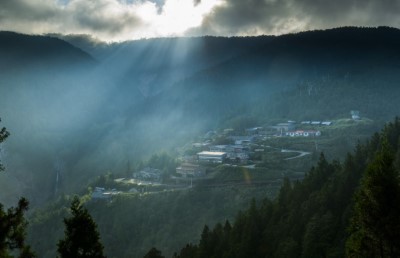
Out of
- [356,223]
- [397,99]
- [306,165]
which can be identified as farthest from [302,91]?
[356,223]

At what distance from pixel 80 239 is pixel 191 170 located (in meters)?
82.1

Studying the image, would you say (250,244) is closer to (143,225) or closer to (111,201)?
(143,225)

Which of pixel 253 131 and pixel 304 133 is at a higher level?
pixel 253 131

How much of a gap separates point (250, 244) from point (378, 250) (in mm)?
26959

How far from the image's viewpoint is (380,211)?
1759 centimetres

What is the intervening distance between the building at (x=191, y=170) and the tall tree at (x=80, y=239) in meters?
80.3

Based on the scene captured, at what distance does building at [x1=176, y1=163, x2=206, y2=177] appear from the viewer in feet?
322

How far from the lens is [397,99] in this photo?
168625 millimetres

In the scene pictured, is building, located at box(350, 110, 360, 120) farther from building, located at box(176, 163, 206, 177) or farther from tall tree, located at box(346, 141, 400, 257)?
tall tree, located at box(346, 141, 400, 257)

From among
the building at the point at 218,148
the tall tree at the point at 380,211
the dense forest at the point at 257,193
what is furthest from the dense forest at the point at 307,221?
the building at the point at 218,148

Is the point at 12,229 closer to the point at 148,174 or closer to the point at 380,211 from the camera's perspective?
the point at 380,211

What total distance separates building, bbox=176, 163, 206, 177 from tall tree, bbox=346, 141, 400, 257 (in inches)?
3146

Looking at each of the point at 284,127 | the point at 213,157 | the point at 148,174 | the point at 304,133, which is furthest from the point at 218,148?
the point at 284,127

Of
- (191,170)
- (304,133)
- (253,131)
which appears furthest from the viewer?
(253,131)
